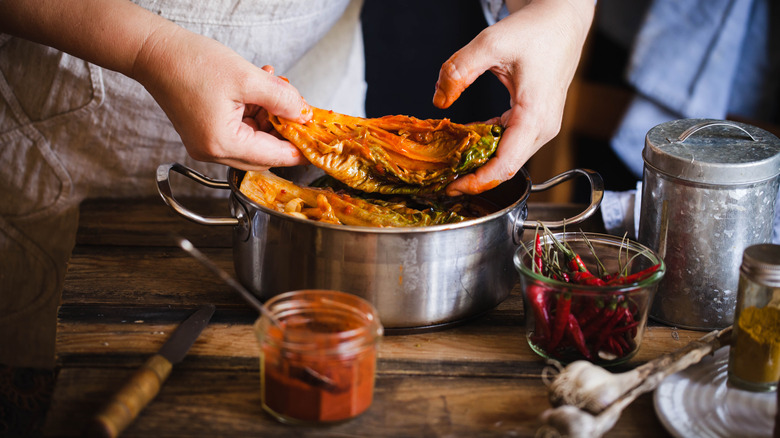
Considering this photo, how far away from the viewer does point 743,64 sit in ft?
8.33

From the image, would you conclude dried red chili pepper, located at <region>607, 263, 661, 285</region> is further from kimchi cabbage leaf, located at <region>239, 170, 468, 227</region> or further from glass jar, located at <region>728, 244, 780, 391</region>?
kimchi cabbage leaf, located at <region>239, 170, 468, 227</region>

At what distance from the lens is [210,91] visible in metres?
1.19

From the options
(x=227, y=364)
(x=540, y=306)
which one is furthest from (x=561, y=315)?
(x=227, y=364)

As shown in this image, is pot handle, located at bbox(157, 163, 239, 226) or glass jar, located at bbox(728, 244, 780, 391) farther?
pot handle, located at bbox(157, 163, 239, 226)

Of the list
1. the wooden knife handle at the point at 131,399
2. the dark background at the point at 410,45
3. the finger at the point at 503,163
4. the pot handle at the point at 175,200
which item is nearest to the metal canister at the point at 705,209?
the finger at the point at 503,163

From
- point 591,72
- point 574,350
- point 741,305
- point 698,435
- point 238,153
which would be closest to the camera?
point 698,435

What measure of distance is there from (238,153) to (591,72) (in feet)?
7.75

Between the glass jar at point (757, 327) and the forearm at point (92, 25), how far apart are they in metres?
1.03

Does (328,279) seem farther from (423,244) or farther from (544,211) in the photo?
(544,211)

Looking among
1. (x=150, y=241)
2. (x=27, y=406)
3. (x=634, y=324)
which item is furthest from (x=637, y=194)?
(x=27, y=406)

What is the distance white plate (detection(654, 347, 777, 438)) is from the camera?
3.06 feet

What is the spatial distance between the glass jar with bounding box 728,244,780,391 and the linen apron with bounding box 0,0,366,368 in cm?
113

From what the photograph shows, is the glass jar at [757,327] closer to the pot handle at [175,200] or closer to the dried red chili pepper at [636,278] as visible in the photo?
the dried red chili pepper at [636,278]

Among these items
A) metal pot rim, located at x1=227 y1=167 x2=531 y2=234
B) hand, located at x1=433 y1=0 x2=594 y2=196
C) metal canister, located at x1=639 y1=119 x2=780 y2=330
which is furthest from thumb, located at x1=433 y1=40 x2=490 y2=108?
metal canister, located at x1=639 y1=119 x2=780 y2=330
